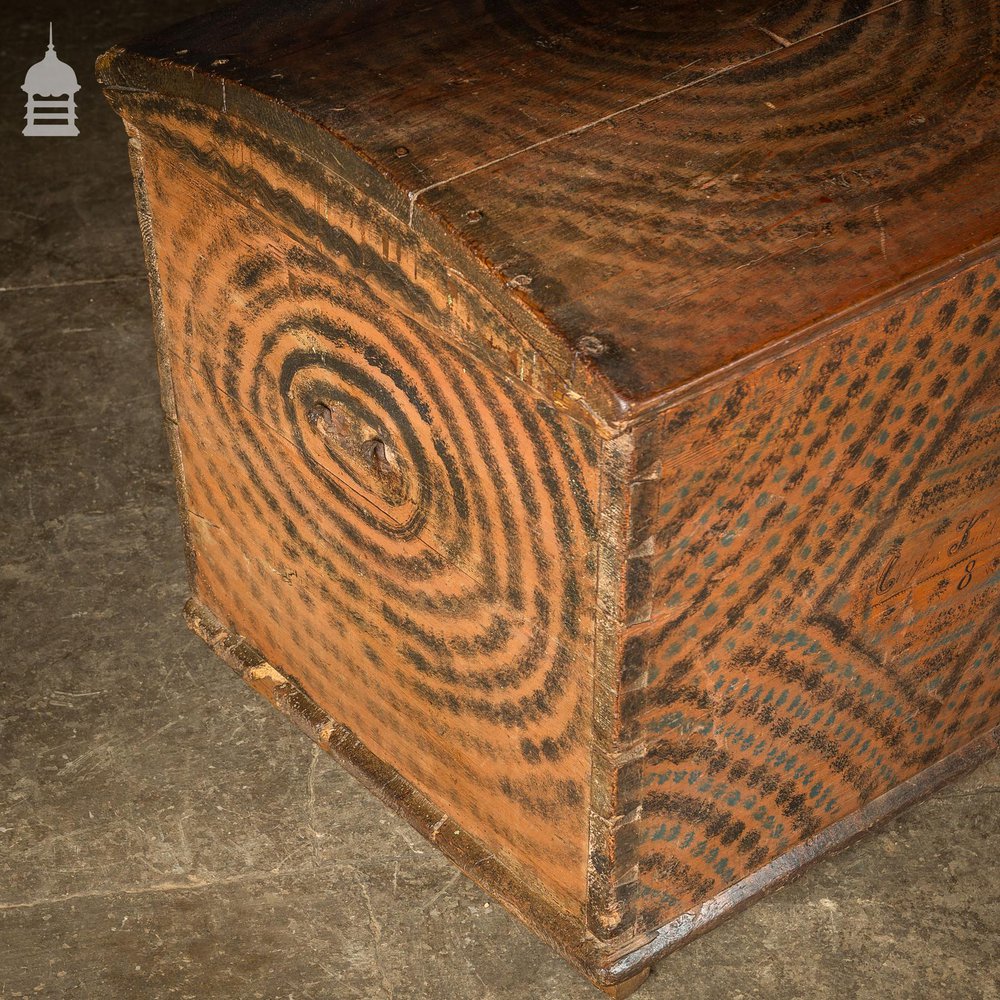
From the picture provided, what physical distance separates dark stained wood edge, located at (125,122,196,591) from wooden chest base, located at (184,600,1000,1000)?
0.52ft

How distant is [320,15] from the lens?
2.22 meters

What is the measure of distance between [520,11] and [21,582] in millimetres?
1217

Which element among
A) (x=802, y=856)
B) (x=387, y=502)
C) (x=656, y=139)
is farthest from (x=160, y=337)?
(x=802, y=856)

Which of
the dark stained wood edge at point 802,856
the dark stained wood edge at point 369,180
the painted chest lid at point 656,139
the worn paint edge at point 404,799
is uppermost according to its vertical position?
the painted chest lid at point 656,139

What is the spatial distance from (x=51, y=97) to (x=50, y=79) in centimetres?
5

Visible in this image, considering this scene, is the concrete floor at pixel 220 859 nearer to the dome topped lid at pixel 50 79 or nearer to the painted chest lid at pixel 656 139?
the painted chest lid at pixel 656 139

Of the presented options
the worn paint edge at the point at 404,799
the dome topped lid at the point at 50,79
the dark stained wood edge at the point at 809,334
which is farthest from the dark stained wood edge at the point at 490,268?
the dome topped lid at the point at 50,79

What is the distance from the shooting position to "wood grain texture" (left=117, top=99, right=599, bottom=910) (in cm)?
191

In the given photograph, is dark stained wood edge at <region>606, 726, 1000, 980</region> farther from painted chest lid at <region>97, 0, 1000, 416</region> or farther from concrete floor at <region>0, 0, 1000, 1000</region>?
painted chest lid at <region>97, 0, 1000, 416</region>

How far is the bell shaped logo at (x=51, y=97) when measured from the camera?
3.97 meters

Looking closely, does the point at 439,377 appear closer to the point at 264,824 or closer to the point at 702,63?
the point at 702,63

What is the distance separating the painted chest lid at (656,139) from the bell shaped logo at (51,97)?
6.17 feet

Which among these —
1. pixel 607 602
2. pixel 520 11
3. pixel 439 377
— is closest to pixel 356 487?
pixel 439 377

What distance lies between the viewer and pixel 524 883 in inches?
88.7
